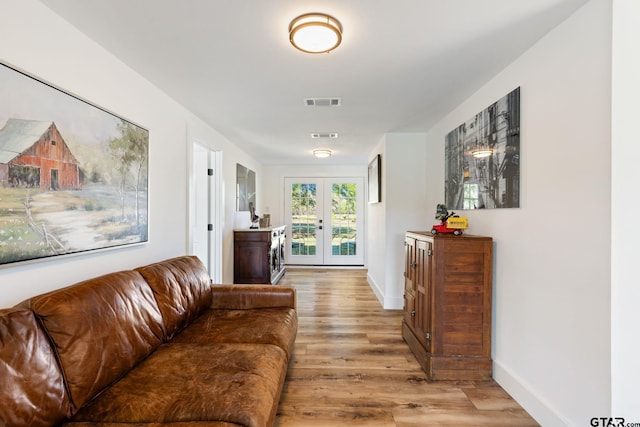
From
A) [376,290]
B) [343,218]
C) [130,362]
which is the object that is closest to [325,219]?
[343,218]

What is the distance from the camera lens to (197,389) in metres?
1.31

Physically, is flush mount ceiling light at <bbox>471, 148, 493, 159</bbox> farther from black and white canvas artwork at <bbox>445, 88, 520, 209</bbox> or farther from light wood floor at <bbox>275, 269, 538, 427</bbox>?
light wood floor at <bbox>275, 269, 538, 427</bbox>

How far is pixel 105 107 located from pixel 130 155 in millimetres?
349

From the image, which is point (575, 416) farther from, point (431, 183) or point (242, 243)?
point (242, 243)

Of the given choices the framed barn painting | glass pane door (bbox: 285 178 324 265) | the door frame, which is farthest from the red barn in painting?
glass pane door (bbox: 285 178 324 265)

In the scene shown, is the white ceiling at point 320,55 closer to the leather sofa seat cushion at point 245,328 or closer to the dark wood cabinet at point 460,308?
the dark wood cabinet at point 460,308

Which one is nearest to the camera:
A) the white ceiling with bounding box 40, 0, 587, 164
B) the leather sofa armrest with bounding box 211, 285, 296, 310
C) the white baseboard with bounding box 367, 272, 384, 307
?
the white ceiling with bounding box 40, 0, 587, 164

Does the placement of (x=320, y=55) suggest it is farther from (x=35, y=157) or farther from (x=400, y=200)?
(x=400, y=200)

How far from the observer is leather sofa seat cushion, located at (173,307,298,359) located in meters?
1.88

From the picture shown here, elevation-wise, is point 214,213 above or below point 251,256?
above

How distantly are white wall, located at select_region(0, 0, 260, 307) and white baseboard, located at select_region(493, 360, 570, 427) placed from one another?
9.18ft

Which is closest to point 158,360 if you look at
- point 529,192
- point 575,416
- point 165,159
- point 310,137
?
point 165,159
